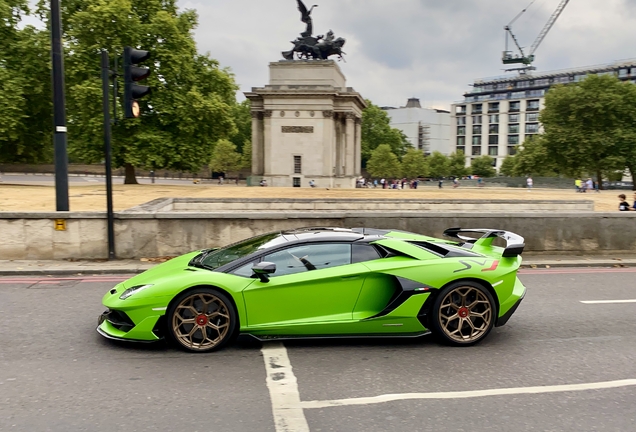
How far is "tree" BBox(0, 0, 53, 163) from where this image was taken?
34.5m

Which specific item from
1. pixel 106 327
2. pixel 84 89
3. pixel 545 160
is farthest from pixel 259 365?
pixel 545 160

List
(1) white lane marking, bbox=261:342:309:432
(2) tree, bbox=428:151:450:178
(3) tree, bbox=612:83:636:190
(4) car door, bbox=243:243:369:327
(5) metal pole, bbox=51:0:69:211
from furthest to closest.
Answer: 1. (2) tree, bbox=428:151:450:178
2. (3) tree, bbox=612:83:636:190
3. (5) metal pole, bbox=51:0:69:211
4. (4) car door, bbox=243:243:369:327
5. (1) white lane marking, bbox=261:342:309:432

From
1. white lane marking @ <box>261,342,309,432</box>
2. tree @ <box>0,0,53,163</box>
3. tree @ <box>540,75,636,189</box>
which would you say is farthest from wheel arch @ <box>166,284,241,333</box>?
tree @ <box>540,75,636,189</box>

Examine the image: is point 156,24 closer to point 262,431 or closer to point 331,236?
point 331,236

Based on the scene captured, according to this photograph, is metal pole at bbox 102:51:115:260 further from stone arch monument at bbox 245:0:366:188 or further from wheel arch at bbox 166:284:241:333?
stone arch monument at bbox 245:0:366:188

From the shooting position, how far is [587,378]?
4.98m

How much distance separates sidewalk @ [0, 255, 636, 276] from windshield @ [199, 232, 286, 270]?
4365mm

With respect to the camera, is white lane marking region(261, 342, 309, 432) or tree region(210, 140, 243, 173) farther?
tree region(210, 140, 243, 173)

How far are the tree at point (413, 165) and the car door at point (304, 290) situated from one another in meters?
96.3

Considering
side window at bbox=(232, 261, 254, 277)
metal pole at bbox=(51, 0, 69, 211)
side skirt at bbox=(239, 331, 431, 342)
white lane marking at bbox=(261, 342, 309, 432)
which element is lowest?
white lane marking at bbox=(261, 342, 309, 432)

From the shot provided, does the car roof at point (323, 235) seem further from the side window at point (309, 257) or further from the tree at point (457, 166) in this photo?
the tree at point (457, 166)

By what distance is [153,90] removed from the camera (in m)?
36.6

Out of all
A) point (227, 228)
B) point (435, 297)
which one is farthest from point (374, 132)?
point (435, 297)

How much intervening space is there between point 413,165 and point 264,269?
98459mm
